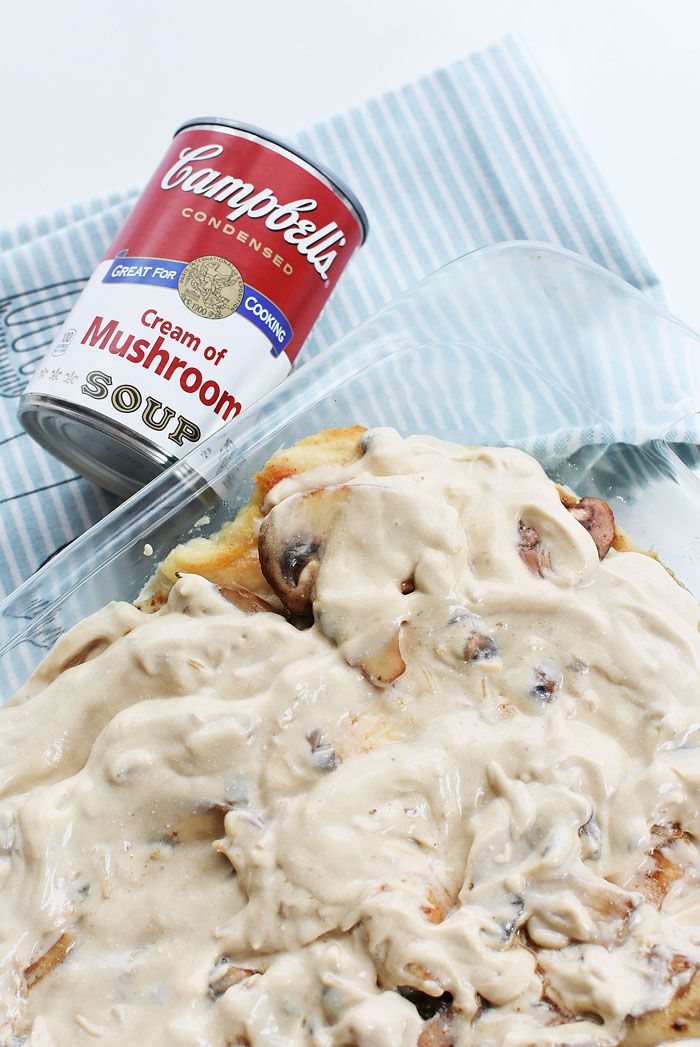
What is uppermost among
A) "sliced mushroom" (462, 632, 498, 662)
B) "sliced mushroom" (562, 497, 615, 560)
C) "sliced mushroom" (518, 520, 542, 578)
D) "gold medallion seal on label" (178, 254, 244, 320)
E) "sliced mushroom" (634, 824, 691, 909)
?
"gold medallion seal on label" (178, 254, 244, 320)

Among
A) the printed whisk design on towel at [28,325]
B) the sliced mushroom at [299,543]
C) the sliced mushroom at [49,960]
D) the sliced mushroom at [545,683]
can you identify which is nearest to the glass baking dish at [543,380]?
the sliced mushroom at [299,543]

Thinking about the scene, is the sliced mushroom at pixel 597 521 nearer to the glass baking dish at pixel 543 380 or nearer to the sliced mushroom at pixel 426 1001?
the glass baking dish at pixel 543 380

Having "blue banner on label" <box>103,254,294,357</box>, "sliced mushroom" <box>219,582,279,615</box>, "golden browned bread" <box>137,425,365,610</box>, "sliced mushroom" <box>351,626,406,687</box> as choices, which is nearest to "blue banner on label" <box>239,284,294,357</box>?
"blue banner on label" <box>103,254,294,357</box>

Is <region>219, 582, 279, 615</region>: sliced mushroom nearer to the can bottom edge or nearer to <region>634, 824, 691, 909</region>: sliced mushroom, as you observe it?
the can bottom edge

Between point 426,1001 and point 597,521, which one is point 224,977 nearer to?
point 426,1001

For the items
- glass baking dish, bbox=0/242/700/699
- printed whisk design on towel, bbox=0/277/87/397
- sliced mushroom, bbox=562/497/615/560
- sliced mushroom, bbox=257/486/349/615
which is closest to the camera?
sliced mushroom, bbox=257/486/349/615

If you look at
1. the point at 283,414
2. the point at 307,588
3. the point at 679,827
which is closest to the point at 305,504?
the point at 307,588

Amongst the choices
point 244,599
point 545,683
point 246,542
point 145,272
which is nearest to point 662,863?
point 545,683
